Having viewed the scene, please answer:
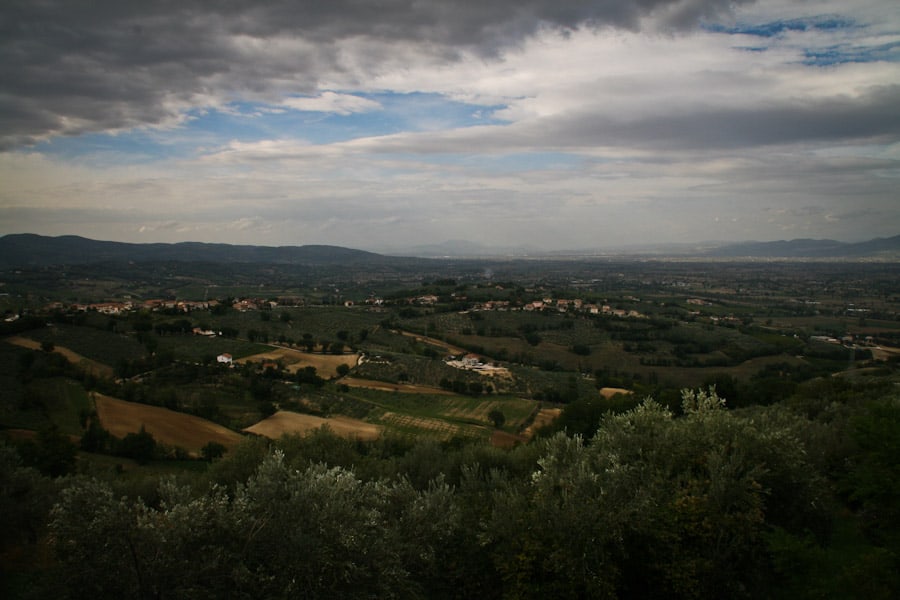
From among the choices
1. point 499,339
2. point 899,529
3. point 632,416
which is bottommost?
point 499,339

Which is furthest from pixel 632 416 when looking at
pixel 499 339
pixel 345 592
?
pixel 499 339

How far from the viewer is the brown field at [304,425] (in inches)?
1366

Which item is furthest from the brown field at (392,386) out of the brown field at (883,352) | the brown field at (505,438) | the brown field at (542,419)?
the brown field at (883,352)

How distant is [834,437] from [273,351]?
176 feet

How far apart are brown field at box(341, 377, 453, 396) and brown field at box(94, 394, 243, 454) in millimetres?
15431

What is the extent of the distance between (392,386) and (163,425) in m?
21.2

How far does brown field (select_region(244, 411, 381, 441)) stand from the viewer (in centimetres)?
3470

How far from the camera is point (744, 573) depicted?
12.9m

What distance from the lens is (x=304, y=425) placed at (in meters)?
36.9

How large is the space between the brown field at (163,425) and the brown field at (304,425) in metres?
2.05

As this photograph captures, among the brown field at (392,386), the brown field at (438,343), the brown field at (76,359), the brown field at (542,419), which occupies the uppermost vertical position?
the brown field at (76,359)

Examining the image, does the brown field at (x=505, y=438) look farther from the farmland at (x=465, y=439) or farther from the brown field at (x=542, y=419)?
the brown field at (x=542, y=419)

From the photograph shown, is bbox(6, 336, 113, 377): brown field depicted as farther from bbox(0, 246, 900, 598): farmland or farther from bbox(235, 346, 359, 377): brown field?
bbox(235, 346, 359, 377): brown field

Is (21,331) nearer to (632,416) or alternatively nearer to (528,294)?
(632,416)
